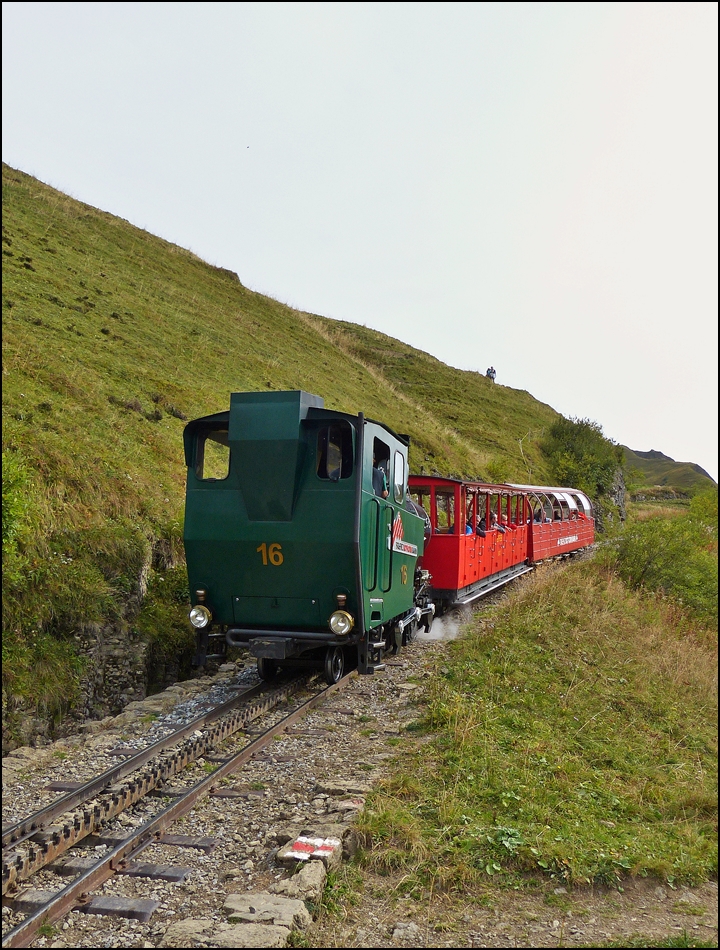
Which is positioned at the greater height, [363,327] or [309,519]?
[363,327]

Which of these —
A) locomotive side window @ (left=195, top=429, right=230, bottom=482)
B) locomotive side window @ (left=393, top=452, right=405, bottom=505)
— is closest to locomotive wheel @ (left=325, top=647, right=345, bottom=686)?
locomotive side window @ (left=393, top=452, right=405, bottom=505)

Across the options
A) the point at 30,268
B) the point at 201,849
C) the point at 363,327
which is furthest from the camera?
the point at 363,327

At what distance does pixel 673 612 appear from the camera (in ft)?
52.0

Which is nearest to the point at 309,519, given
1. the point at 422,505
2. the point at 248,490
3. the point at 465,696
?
the point at 248,490

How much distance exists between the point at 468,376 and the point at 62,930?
67.0 metres

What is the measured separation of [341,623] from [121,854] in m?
4.14

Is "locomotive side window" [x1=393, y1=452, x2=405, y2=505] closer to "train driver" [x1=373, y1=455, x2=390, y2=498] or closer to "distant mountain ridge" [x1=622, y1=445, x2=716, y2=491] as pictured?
"train driver" [x1=373, y1=455, x2=390, y2=498]

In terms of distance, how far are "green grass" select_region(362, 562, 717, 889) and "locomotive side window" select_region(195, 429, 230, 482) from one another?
3989mm

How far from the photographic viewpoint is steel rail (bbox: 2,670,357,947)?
4.31 meters

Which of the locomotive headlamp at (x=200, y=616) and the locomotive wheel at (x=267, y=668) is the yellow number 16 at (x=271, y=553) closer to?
the locomotive headlamp at (x=200, y=616)

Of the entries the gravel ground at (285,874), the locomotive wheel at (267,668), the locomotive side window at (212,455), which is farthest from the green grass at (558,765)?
the locomotive side window at (212,455)

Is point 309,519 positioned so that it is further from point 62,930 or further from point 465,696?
point 62,930

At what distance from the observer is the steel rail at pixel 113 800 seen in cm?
505

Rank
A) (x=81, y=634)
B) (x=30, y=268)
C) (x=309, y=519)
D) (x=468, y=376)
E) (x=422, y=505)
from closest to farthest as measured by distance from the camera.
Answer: (x=309, y=519) < (x=81, y=634) < (x=422, y=505) < (x=30, y=268) < (x=468, y=376)
